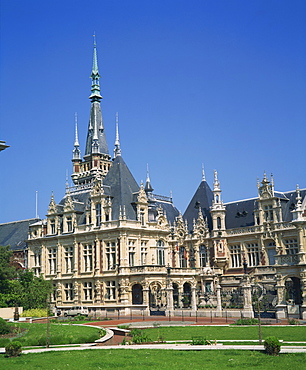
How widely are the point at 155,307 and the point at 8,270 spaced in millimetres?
19083

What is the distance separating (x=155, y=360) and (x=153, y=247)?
1678 inches

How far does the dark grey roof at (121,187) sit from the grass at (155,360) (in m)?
38.1

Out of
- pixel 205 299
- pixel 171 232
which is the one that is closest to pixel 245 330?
pixel 205 299

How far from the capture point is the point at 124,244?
5988 centimetres

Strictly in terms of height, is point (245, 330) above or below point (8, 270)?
below

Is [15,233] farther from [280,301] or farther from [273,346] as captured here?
[273,346]

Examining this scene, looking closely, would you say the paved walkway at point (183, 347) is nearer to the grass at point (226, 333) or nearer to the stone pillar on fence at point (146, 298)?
the grass at point (226, 333)

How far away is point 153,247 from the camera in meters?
63.9

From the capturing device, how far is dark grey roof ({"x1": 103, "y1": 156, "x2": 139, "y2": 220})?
6225 cm

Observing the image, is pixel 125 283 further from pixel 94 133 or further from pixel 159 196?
pixel 94 133

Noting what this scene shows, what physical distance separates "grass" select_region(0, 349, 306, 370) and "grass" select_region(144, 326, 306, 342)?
6243mm

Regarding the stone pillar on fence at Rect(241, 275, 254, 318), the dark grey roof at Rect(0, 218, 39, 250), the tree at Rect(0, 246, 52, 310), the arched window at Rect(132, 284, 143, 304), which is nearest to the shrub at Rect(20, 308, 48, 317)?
the tree at Rect(0, 246, 52, 310)

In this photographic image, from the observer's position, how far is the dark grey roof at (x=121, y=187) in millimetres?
62250

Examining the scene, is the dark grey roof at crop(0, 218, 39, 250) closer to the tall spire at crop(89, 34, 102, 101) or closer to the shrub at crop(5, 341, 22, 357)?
the tall spire at crop(89, 34, 102, 101)
